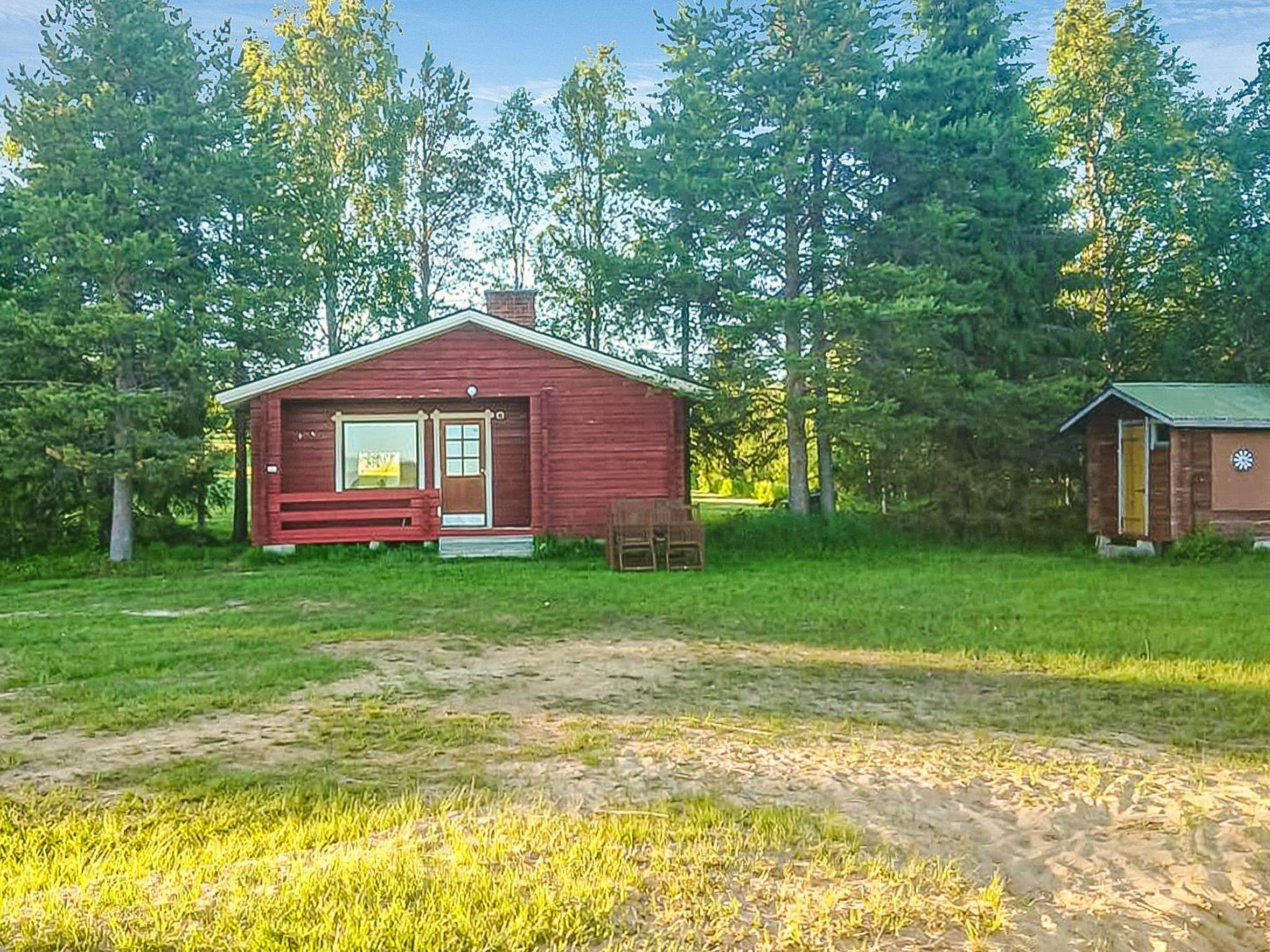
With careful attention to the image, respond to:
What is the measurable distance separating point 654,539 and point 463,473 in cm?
447

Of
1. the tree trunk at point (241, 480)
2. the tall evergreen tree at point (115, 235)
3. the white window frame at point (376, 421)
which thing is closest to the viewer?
the tall evergreen tree at point (115, 235)

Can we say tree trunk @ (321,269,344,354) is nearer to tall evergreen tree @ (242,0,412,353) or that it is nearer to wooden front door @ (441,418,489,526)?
tall evergreen tree @ (242,0,412,353)

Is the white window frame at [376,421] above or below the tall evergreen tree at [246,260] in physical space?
below

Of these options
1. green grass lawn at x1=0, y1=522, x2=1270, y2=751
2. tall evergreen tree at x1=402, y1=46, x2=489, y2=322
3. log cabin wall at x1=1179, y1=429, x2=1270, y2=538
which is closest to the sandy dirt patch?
green grass lawn at x1=0, y1=522, x2=1270, y2=751

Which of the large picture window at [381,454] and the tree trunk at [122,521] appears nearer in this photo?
the tree trunk at [122,521]

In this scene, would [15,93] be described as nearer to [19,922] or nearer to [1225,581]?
[19,922]

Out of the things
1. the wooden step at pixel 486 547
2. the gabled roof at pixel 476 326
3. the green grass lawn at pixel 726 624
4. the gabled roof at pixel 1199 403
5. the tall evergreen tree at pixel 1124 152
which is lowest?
the green grass lawn at pixel 726 624

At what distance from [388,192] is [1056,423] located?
54.4ft

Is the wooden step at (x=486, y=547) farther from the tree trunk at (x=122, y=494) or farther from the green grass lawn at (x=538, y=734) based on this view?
the tree trunk at (x=122, y=494)

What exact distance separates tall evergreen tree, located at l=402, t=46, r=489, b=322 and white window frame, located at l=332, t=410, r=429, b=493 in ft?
33.1

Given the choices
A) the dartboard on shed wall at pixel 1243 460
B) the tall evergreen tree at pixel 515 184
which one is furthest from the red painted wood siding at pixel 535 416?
the tall evergreen tree at pixel 515 184

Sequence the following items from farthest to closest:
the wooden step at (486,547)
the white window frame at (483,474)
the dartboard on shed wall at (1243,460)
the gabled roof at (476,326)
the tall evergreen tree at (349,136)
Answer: the tall evergreen tree at (349,136) < the white window frame at (483,474) < the gabled roof at (476,326) < the wooden step at (486,547) < the dartboard on shed wall at (1243,460)

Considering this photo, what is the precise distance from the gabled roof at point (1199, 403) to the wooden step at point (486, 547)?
9.35m

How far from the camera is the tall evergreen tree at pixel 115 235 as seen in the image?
1479 cm
